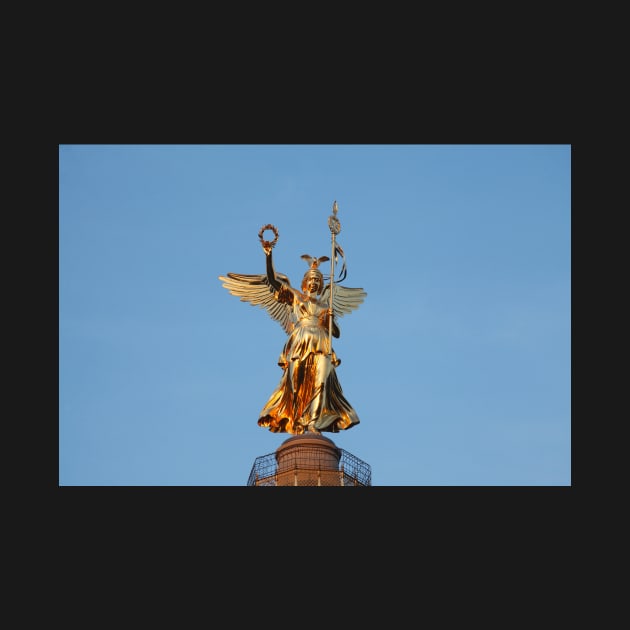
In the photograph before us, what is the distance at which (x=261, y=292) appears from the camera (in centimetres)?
4338

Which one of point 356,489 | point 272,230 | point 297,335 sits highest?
point 272,230

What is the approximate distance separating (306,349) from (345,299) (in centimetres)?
238

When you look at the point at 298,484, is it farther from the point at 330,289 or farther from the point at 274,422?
the point at 330,289

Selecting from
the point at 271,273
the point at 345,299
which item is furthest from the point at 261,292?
the point at 345,299

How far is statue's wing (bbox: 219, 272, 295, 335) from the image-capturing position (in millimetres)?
43000

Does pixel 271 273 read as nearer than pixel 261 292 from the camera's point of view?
Yes

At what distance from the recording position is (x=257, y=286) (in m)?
43.4

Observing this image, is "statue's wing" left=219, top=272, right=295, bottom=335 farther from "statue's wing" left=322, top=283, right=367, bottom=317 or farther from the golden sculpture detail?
"statue's wing" left=322, top=283, right=367, bottom=317

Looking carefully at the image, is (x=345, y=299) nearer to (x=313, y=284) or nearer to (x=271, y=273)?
(x=313, y=284)

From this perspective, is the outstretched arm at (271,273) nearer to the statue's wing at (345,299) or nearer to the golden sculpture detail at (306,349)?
the golden sculpture detail at (306,349)

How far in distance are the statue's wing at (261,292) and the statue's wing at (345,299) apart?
1.39 meters

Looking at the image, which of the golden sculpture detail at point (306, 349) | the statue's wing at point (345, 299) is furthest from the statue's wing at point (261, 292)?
the statue's wing at point (345, 299)

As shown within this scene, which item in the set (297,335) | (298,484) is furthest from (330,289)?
(298,484)

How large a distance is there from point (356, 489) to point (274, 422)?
5139 mm
